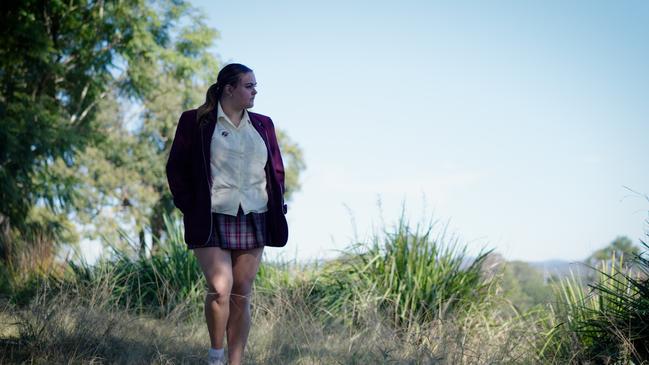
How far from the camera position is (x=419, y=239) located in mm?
6547

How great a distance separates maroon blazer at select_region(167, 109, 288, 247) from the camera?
11.4 feet

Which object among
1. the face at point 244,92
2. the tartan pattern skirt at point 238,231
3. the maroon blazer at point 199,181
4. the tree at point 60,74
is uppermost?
the tree at point 60,74

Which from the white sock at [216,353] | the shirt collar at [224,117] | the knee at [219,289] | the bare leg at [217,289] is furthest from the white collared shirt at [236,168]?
the white sock at [216,353]

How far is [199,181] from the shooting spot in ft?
11.7

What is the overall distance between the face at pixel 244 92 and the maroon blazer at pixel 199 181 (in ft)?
0.47

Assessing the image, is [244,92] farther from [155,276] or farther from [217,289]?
[155,276]

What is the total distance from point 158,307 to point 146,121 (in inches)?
682

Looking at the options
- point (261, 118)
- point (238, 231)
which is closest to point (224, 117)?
point (261, 118)

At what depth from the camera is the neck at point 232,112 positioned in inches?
147

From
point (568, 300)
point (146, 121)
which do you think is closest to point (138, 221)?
point (146, 121)

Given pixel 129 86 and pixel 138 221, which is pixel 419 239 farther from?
pixel 138 221

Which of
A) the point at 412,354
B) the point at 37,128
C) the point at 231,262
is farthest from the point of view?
the point at 37,128

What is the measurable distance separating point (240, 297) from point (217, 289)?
0.25m

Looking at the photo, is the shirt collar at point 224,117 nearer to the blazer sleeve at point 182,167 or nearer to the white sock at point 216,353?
the blazer sleeve at point 182,167
